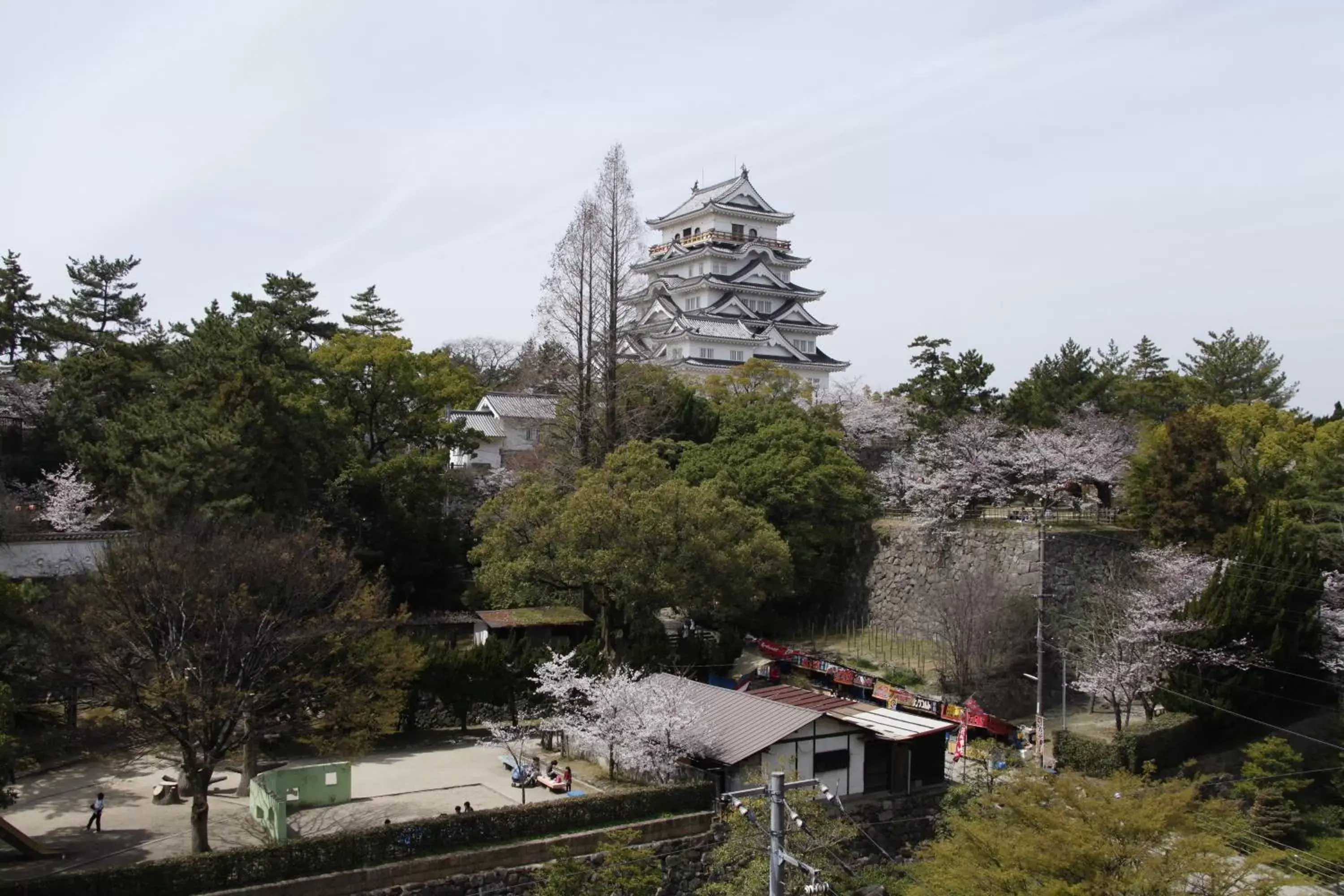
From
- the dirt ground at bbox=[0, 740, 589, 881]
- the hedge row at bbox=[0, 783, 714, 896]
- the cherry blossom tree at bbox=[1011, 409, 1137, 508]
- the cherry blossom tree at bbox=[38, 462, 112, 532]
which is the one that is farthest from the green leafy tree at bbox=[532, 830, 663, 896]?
the cherry blossom tree at bbox=[1011, 409, 1137, 508]

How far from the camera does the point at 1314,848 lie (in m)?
18.7

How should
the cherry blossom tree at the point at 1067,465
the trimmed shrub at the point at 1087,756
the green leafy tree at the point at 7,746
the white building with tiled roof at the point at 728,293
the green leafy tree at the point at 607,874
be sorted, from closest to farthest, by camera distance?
1. the green leafy tree at the point at 7,746
2. the green leafy tree at the point at 607,874
3. the trimmed shrub at the point at 1087,756
4. the cherry blossom tree at the point at 1067,465
5. the white building with tiled roof at the point at 728,293

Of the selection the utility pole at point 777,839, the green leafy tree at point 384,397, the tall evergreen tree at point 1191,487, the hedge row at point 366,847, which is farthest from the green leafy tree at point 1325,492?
the green leafy tree at point 384,397

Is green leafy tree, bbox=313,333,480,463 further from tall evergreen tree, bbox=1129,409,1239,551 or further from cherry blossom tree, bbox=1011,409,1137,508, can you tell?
tall evergreen tree, bbox=1129,409,1239,551

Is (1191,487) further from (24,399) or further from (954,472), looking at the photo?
(24,399)

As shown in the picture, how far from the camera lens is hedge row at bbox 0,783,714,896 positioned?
42.5ft

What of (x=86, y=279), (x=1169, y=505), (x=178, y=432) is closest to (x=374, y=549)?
(x=178, y=432)

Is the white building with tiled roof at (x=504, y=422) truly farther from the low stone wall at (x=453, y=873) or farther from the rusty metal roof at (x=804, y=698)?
the low stone wall at (x=453, y=873)

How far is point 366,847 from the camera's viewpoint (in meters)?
14.6

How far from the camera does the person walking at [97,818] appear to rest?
1526cm

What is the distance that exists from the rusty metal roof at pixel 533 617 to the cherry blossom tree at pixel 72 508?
8.66 metres

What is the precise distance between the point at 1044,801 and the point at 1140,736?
8670mm

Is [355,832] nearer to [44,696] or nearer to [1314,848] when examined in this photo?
[44,696]

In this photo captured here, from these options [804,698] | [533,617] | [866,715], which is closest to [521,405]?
[533,617]
